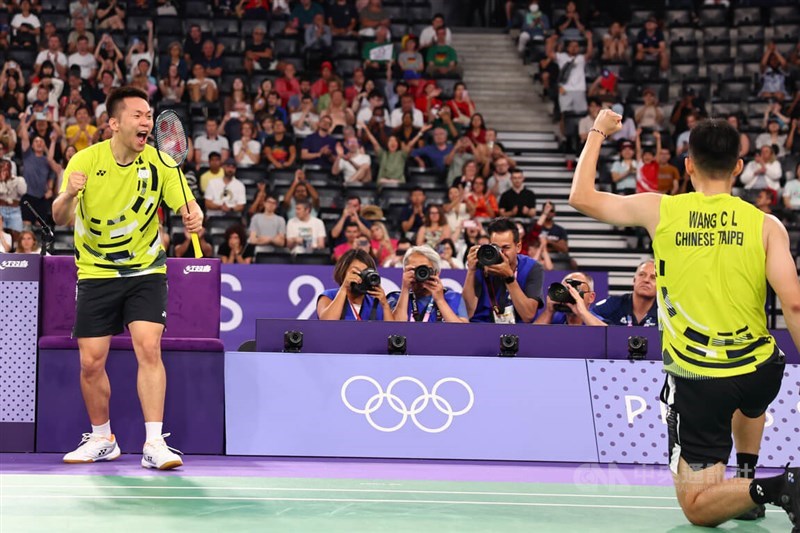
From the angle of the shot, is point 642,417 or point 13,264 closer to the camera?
point 642,417

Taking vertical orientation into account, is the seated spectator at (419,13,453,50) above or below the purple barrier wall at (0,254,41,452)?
above

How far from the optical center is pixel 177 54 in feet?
52.3

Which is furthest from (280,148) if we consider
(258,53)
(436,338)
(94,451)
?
(94,451)

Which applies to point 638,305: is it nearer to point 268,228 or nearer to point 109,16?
point 268,228

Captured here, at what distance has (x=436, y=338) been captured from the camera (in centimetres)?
714

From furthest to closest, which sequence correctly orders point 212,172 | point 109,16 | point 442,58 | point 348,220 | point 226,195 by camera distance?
point 442,58, point 109,16, point 212,172, point 226,195, point 348,220

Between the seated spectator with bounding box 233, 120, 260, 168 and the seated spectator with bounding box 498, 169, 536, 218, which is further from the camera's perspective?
the seated spectator with bounding box 233, 120, 260, 168

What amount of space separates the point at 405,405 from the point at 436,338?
49 centimetres

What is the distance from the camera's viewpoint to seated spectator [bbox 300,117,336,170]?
14758mm

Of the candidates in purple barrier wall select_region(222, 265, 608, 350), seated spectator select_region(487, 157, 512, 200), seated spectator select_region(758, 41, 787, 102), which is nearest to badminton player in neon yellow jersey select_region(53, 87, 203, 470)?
purple barrier wall select_region(222, 265, 608, 350)

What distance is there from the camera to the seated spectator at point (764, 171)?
15000mm

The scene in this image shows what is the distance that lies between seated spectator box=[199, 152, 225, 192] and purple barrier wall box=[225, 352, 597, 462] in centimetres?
719

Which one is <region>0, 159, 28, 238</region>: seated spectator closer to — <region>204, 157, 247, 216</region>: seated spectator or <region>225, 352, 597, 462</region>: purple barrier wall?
<region>204, 157, 247, 216</region>: seated spectator

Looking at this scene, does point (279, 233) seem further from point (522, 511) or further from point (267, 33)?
point (522, 511)
